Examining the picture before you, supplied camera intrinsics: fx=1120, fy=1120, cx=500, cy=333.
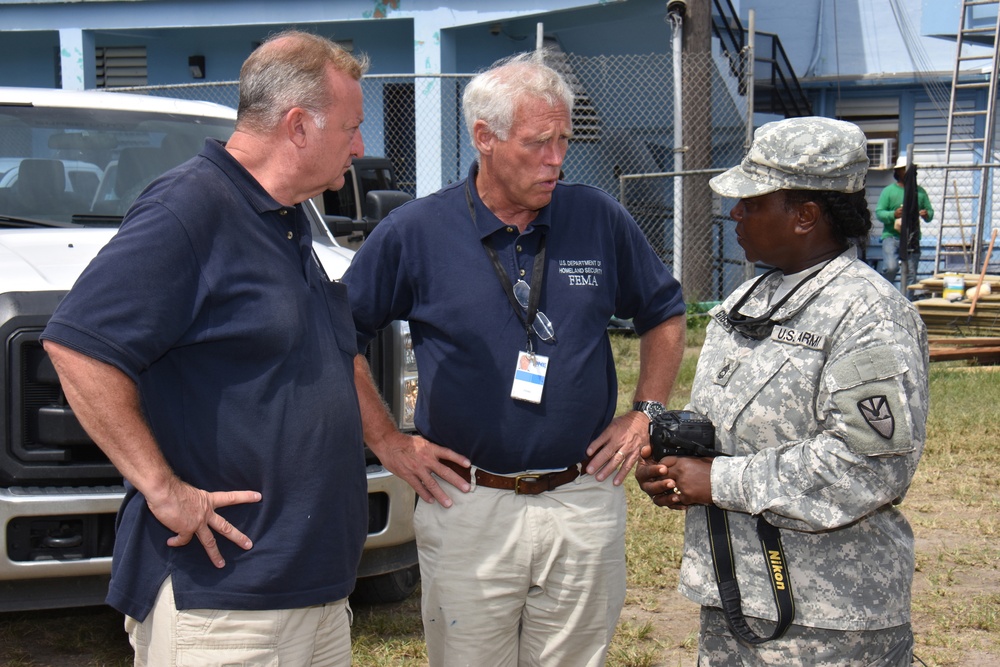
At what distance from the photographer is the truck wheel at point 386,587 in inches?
185

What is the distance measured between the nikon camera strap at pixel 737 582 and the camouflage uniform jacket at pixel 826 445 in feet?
0.05

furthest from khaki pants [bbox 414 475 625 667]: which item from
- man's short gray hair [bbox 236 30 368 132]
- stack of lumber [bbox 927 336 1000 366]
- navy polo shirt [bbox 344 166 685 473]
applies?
stack of lumber [bbox 927 336 1000 366]

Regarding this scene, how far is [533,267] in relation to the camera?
310 centimetres

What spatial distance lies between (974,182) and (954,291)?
652 centimetres

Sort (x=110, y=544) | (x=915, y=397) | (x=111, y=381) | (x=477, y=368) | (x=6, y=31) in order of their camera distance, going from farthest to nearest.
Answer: (x=6, y=31)
(x=110, y=544)
(x=477, y=368)
(x=915, y=397)
(x=111, y=381)

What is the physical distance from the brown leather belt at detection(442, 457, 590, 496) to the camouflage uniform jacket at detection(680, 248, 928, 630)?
0.52m

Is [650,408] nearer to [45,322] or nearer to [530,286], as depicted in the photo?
[530,286]

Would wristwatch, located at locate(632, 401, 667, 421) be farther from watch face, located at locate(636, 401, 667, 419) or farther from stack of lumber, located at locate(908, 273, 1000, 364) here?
stack of lumber, located at locate(908, 273, 1000, 364)

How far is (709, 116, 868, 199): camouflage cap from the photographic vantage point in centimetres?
248

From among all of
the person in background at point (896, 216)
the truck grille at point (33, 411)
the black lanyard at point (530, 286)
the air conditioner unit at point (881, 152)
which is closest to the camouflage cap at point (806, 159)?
the black lanyard at point (530, 286)

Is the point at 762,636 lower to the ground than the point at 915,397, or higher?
lower

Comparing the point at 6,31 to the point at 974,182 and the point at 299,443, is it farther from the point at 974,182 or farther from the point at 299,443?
the point at 299,443

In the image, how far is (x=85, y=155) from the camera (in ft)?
16.9

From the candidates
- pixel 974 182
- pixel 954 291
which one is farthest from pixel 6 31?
pixel 974 182
